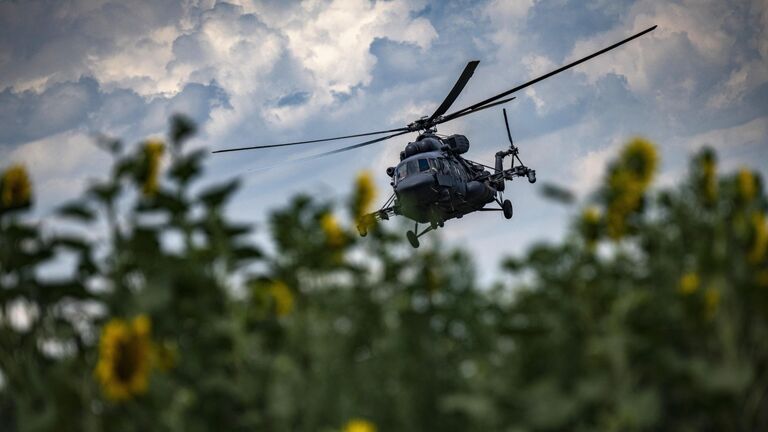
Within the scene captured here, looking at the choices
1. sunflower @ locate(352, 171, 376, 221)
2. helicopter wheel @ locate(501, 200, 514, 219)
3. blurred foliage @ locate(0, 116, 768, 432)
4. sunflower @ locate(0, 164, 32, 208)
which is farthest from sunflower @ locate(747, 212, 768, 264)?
helicopter wheel @ locate(501, 200, 514, 219)

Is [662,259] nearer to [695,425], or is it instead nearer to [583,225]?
[583,225]

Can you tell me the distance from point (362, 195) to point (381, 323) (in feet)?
1.64

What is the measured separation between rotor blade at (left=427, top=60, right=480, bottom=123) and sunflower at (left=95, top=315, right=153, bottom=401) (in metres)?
21.1

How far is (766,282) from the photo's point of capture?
2.63m

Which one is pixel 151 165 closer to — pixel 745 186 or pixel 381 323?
pixel 381 323

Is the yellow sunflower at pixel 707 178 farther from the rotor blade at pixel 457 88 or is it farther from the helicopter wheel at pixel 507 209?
the helicopter wheel at pixel 507 209

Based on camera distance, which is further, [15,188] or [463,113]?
[463,113]

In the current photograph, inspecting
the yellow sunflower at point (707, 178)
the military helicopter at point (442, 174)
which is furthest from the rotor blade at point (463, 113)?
the yellow sunflower at point (707, 178)

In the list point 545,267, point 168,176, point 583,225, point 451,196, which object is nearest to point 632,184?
point 583,225

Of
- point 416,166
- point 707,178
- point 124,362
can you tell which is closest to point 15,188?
point 124,362

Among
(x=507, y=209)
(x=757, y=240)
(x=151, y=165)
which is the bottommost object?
(x=757, y=240)

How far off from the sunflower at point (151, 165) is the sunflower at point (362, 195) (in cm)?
74

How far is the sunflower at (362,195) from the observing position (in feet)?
9.31

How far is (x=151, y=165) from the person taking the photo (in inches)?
108
